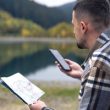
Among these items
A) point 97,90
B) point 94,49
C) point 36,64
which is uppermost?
point 94,49

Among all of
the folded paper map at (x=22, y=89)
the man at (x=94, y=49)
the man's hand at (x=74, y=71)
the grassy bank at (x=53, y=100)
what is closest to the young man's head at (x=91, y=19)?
the man at (x=94, y=49)

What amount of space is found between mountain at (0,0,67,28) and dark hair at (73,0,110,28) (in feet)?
285

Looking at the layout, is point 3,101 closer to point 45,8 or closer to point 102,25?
point 102,25

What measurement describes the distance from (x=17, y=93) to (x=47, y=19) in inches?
3468

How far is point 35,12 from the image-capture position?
314ft

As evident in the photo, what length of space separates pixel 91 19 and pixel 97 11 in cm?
5

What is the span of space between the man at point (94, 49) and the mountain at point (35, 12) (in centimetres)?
8698

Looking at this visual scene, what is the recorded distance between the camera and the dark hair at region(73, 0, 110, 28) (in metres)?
2.50

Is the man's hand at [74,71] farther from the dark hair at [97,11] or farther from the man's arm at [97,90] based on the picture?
the man's arm at [97,90]

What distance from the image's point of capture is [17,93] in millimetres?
3008

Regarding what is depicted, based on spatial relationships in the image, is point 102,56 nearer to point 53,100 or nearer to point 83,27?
point 83,27

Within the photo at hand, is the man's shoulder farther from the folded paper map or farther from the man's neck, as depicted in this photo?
the folded paper map

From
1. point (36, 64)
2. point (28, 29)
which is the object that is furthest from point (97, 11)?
point (28, 29)

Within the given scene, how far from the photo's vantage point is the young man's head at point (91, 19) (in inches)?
98.7
